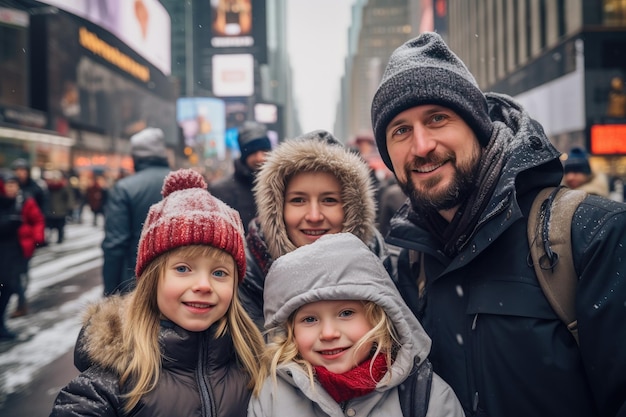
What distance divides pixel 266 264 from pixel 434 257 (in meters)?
0.92

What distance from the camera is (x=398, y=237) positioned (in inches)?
94.6

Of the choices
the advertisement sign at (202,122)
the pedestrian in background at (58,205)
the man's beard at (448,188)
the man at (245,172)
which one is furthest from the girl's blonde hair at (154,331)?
the advertisement sign at (202,122)

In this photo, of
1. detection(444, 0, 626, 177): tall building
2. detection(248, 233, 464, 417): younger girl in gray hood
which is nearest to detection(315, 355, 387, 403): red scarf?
detection(248, 233, 464, 417): younger girl in gray hood

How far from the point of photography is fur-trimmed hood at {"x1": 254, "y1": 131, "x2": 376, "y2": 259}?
2.80 meters


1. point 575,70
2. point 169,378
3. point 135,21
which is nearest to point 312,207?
point 169,378

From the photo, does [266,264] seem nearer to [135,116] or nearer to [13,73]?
[13,73]

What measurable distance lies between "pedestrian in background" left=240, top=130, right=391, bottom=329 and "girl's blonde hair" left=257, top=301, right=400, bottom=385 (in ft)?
1.70

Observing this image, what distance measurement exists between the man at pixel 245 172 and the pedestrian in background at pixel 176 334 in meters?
3.02

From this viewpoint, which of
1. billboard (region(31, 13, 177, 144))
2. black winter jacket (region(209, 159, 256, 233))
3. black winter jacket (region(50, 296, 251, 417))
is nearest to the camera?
black winter jacket (region(50, 296, 251, 417))

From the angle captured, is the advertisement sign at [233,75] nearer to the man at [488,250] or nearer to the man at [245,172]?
the man at [245,172]

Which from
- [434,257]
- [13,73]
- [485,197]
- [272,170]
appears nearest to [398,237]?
[434,257]

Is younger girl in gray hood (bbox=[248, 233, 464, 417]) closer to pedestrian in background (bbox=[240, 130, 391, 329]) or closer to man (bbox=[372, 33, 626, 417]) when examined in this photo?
man (bbox=[372, 33, 626, 417])

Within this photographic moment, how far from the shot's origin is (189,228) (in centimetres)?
226

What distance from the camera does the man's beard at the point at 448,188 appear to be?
2.12 m
